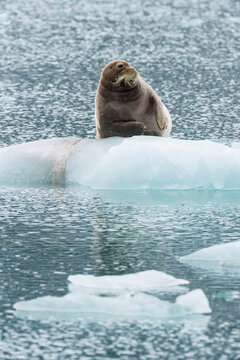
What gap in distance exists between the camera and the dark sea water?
11.9ft

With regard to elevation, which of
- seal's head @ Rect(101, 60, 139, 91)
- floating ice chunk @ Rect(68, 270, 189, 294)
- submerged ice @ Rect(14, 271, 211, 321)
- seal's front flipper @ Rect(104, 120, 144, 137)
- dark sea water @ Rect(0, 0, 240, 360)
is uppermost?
seal's head @ Rect(101, 60, 139, 91)

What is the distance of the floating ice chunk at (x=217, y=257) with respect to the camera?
4414 millimetres

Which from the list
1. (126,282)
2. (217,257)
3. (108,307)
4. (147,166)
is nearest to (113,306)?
(108,307)

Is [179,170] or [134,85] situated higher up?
[134,85]

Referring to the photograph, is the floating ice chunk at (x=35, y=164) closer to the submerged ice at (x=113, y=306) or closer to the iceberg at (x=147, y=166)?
the iceberg at (x=147, y=166)

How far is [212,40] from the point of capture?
10992 mm

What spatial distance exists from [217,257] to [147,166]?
1.31 metres

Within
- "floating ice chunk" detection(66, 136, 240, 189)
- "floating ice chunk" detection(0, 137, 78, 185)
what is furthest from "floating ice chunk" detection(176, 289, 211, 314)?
"floating ice chunk" detection(0, 137, 78, 185)

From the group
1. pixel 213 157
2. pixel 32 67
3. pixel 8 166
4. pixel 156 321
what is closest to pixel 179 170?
pixel 213 157

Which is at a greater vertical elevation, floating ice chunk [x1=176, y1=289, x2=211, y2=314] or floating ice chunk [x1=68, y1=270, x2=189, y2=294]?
floating ice chunk [x1=176, y1=289, x2=211, y2=314]

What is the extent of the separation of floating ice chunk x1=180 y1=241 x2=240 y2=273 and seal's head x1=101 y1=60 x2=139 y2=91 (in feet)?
5.30

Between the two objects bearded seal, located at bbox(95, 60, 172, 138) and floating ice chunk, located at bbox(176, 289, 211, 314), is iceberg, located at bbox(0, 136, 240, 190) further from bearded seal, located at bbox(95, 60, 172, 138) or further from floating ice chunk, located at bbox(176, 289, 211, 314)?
floating ice chunk, located at bbox(176, 289, 211, 314)

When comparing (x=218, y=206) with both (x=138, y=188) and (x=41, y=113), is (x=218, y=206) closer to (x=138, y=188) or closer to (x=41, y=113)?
(x=138, y=188)

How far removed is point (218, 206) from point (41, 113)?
2.72m
